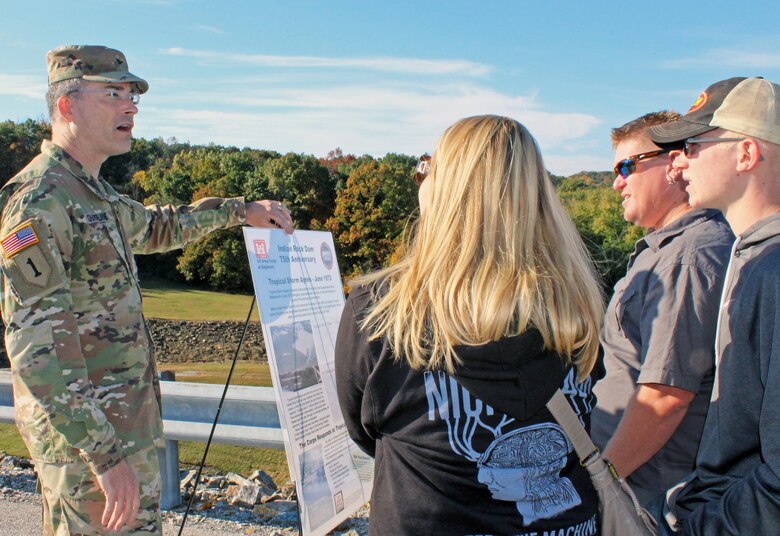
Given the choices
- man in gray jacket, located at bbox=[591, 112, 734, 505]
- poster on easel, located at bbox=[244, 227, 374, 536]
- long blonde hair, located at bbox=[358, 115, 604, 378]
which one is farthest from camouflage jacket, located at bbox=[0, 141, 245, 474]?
man in gray jacket, located at bbox=[591, 112, 734, 505]

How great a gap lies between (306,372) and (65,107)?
1594 millimetres

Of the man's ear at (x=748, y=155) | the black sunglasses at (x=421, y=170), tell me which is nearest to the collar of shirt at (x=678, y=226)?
the man's ear at (x=748, y=155)

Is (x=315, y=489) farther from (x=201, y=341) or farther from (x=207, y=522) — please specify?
(x=201, y=341)

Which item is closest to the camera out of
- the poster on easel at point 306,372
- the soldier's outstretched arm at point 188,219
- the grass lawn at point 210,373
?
the poster on easel at point 306,372

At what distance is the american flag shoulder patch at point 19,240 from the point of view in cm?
241

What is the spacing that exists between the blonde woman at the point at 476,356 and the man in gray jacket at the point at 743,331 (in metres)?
0.34

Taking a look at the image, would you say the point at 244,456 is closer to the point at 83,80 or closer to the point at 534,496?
the point at 83,80

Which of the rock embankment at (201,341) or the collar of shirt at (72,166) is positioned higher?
the collar of shirt at (72,166)

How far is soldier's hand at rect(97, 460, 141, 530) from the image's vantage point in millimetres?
2410

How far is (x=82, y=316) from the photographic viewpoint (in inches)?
106

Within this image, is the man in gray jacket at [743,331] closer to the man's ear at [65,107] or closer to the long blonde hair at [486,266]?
the long blonde hair at [486,266]

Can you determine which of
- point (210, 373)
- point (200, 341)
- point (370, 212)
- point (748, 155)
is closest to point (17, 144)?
point (370, 212)

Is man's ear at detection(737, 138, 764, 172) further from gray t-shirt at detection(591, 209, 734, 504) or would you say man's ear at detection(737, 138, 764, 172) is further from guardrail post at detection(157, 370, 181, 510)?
guardrail post at detection(157, 370, 181, 510)

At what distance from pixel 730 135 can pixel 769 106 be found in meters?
0.13
